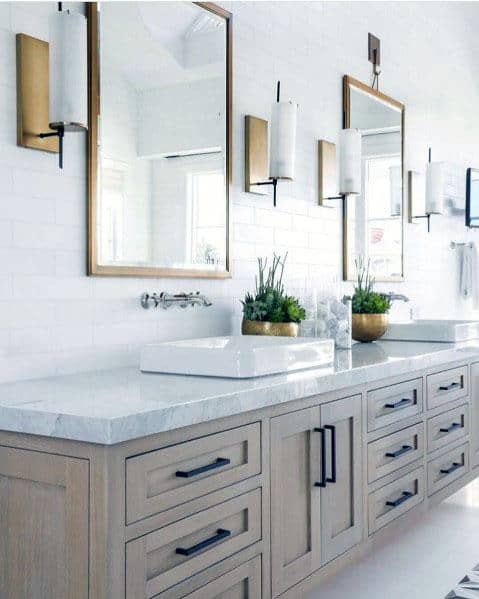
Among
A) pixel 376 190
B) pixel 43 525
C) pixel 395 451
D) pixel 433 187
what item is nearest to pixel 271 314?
pixel 395 451

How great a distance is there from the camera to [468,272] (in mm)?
5672

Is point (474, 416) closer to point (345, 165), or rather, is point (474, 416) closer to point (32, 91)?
point (345, 165)

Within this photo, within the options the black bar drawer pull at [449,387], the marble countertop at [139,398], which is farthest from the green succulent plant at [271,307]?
the black bar drawer pull at [449,387]

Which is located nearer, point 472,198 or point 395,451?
point 395,451

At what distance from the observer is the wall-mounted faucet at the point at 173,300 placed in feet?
9.81

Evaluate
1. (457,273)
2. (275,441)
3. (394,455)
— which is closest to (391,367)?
(394,455)

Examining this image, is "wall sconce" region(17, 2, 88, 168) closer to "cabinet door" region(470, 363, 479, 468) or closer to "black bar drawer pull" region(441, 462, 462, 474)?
"black bar drawer pull" region(441, 462, 462, 474)

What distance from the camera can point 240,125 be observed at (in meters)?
3.48

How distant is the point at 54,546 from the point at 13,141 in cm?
126

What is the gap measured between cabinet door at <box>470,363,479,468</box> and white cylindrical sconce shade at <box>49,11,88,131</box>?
2.48 m

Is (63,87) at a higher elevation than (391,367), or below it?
higher

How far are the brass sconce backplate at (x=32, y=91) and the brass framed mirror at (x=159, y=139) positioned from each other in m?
0.24

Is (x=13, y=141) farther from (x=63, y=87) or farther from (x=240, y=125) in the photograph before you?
(x=240, y=125)

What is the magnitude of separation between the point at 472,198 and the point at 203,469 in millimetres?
4432
